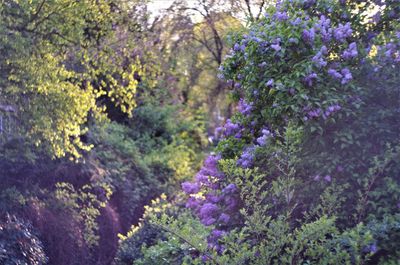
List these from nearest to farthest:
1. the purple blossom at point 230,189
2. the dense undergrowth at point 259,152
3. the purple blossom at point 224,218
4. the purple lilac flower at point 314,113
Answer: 1. the dense undergrowth at point 259,152
2. the purple lilac flower at point 314,113
3. the purple blossom at point 230,189
4. the purple blossom at point 224,218

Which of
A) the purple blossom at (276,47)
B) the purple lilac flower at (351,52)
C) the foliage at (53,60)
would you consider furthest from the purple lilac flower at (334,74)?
the foliage at (53,60)

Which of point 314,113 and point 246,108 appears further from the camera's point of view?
point 246,108

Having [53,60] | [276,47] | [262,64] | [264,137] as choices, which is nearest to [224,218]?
[264,137]

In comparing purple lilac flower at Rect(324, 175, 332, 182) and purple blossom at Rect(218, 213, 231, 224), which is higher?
purple lilac flower at Rect(324, 175, 332, 182)

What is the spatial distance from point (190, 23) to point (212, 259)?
14175mm

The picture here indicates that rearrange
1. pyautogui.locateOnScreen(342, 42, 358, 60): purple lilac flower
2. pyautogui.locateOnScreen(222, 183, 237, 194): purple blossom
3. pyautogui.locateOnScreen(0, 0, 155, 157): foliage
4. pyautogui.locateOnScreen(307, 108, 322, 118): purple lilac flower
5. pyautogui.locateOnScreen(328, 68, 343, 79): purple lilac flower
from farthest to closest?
pyautogui.locateOnScreen(0, 0, 155, 157): foliage
pyautogui.locateOnScreen(222, 183, 237, 194): purple blossom
pyautogui.locateOnScreen(342, 42, 358, 60): purple lilac flower
pyautogui.locateOnScreen(328, 68, 343, 79): purple lilac flower
pyautogui.locateOnScreen(307, 108, 322, 118): purple lilac flower

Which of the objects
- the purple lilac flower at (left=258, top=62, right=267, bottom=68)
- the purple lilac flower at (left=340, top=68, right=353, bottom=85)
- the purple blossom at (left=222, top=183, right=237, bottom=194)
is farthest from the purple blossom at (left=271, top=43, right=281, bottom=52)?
the purple blossom at (left=222, top=183, right=237, bottom=194)

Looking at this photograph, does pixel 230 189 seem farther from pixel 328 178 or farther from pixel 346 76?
pixel 346 76

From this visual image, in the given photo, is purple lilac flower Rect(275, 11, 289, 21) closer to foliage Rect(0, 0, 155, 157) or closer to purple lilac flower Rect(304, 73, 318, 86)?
purple lilac flower Rect(304, 73, 318, 86)

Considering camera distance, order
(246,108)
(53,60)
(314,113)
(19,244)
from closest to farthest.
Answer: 1. (314,113)
2. (246,108)
3. (19,244)
4. (53,60)

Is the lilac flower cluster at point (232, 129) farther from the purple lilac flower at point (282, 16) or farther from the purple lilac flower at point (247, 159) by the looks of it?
the purple lilac flower at point (282, 16)

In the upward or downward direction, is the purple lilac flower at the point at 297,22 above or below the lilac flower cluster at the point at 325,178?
above

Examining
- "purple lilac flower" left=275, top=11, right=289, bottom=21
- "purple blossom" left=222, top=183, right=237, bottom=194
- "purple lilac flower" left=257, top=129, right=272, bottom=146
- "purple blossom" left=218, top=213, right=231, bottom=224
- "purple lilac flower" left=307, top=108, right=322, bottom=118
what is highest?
"purple lilac flower" left=275, top=11, right=289, bottom=21

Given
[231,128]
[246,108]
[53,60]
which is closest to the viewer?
[246,108]
